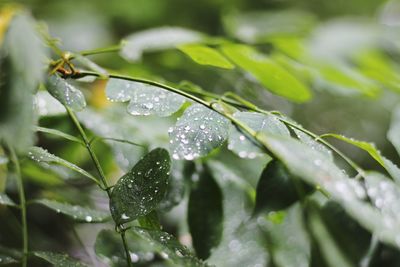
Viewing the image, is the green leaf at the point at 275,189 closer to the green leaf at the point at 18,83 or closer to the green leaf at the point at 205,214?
the green leaf at the point at 205,214

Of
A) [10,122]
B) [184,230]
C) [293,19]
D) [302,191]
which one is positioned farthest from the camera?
[293,19]

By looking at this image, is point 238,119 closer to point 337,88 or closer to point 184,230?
point 184,230

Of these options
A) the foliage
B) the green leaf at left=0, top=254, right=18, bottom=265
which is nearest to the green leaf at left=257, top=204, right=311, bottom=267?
the foliage

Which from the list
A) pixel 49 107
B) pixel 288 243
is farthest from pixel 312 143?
pixel 49 107

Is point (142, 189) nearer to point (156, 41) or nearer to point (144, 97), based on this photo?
point (144, 97)

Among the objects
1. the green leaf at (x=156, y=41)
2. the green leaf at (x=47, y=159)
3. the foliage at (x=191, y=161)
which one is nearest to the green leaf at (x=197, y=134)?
the foliage at (x=191, y=161)

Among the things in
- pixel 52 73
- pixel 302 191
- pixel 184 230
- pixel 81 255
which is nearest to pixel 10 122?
pixel 52 73

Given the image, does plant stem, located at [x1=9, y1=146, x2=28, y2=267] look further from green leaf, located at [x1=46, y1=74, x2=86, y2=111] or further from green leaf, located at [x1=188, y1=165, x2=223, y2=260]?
green leaf, located at [x1=188, y1=165, x2=223, y2=260]
